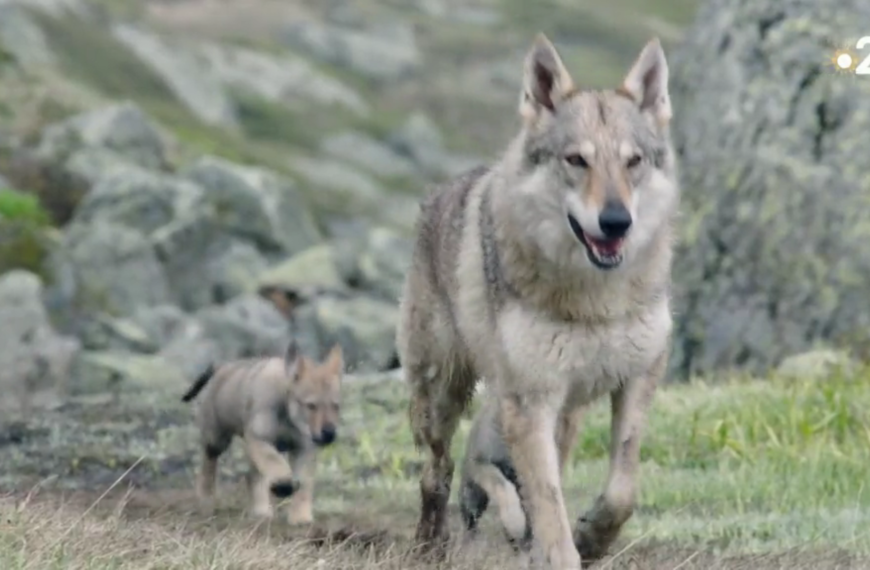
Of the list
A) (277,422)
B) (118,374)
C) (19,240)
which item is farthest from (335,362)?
(19,240)

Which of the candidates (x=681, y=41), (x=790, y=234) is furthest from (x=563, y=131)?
(x=681, y=41)

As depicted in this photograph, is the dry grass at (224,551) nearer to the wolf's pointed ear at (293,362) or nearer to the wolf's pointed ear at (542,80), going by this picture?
the wolf's pointed ear at (542,80)

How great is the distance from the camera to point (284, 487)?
39.5 ft

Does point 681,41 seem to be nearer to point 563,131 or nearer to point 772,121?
point 772,121

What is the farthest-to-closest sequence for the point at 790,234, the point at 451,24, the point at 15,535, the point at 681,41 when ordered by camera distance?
the point at 451,24, the point at 681,41, the point at 790,234, the point at 15,535

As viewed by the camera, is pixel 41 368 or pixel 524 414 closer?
pixel 524 414

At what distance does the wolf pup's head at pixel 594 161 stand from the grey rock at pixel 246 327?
21.0 metres

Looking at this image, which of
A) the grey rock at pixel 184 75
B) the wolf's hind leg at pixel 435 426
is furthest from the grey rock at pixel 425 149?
the wolf's hind leg at pixel 435 426

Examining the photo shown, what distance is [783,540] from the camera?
956cm

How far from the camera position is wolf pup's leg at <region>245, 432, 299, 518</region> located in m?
12.1

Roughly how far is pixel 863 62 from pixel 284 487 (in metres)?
9.00

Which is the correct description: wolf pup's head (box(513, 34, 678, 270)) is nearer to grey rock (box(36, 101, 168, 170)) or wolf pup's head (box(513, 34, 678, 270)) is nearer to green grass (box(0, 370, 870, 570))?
green grass (box(0, 370, 870, 570))

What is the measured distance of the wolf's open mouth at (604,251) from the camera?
7848 mm

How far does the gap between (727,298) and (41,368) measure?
35.8 ft
